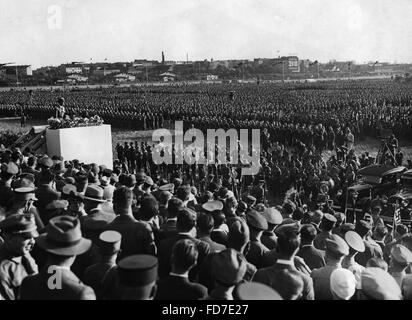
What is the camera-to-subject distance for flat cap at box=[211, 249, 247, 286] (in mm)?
3092

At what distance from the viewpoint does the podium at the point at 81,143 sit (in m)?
12.9

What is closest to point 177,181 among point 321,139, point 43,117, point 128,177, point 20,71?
point 128,177

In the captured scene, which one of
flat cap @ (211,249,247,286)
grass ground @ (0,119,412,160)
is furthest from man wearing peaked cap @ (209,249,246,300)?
grass ground @ (0,119,412,160)

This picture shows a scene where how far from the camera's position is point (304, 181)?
1248cm

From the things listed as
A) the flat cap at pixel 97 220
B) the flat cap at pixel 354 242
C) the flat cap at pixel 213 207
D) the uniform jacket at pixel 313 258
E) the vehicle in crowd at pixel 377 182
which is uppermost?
the flat cap at pixel 97 220

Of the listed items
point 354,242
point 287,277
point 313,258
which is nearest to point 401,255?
point 354,242

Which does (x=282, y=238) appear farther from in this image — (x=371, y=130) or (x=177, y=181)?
(x=371, y=130)

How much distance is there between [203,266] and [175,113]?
26685mm

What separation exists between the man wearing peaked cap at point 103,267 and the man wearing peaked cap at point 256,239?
4.41 ft

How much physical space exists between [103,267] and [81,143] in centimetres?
1019

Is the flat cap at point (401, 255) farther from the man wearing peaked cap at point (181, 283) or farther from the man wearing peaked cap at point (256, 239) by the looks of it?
the man wearing peaked cap at point (181, 283)

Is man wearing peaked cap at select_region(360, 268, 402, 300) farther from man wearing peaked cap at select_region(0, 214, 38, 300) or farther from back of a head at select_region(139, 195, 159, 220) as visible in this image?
man wearing peaked cap at select_region(0, 214, 38, 300)

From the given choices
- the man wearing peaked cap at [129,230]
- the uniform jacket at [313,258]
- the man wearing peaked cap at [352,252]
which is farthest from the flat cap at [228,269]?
the man wearing peaked cap at [352,252]

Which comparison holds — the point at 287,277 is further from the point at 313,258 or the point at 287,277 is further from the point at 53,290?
the point at 53,290
